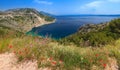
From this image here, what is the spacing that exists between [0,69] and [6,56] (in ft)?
2.61

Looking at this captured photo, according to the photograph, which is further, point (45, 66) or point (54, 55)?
point (54, 55)

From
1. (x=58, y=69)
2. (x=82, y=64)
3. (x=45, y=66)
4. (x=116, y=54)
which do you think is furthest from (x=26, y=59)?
(x=116, y=54)

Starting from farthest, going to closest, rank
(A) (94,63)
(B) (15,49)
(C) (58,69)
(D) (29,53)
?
(B) (15,49) < (D) (29,53) < (A) (94,63) < (C) (58,69)

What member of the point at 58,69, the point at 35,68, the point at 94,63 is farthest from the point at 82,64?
the point at 35,68

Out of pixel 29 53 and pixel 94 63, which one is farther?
pixel 29 53

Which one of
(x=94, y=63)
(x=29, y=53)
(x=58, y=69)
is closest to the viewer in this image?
(x=58, y=69)

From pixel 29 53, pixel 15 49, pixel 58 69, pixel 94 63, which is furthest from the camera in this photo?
pixel 15 49

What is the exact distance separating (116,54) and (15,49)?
3.29m

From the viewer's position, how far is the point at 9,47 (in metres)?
6.57

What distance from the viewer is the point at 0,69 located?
527cm

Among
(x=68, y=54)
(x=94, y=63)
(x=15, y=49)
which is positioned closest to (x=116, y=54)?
(x=94, y=63)

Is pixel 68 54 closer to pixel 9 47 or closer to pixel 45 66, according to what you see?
pixel 45 66

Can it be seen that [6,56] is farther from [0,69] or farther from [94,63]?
[94,63]

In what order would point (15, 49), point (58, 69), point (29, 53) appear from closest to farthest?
point (58, 69)
point (29, 53)
point (15, 49)
